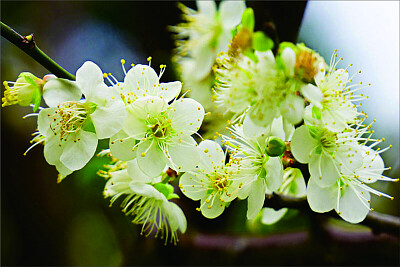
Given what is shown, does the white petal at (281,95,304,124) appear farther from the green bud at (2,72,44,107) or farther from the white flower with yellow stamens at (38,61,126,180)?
the green bud at (2,72,44,107)

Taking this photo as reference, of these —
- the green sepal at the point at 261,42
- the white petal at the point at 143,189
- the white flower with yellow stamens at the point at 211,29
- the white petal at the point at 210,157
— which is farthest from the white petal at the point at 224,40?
the white petal at the point at 143,189

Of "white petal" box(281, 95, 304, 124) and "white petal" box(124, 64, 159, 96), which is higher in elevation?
"white petal" box(281, 95, 304, 124)

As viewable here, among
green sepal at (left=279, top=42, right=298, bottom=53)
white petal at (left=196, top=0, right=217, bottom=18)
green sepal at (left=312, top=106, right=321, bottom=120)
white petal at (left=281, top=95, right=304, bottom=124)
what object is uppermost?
white petal at (left=196, top=0, right=217, bottom=18)

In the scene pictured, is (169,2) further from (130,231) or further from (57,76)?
(57,76)

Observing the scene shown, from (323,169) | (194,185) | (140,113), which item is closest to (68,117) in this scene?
(140,113)

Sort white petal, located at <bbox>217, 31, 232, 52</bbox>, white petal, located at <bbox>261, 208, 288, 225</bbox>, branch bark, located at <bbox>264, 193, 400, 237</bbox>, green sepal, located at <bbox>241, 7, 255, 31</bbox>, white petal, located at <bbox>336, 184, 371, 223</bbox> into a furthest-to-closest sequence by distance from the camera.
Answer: white petal, located at <bbox>261, 208, 288, 225</bbox>, branch bark, located at <bbox>264, 193, 400, 237</bbox>, white petal, located at <bbox>336, 184, 371, 223</bbox>, white petal, located at <bbox>217, 31, 232, 52</bbox>, green sepal, located at <bbox>241, 7, 255, 31</bbox>

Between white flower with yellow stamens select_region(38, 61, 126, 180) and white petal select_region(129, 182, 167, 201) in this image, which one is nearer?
white flower with yellow stamens select_region(38, 61, 126, 180)

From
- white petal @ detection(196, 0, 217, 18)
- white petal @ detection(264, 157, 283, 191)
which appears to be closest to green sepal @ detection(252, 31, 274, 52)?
white petal @ detection(196, 0, 217, 18)

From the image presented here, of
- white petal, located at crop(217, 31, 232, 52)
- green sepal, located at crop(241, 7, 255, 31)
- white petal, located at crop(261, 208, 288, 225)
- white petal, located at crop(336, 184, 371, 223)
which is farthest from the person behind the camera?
white petal, located at crop(261, 208, 288, 225)
